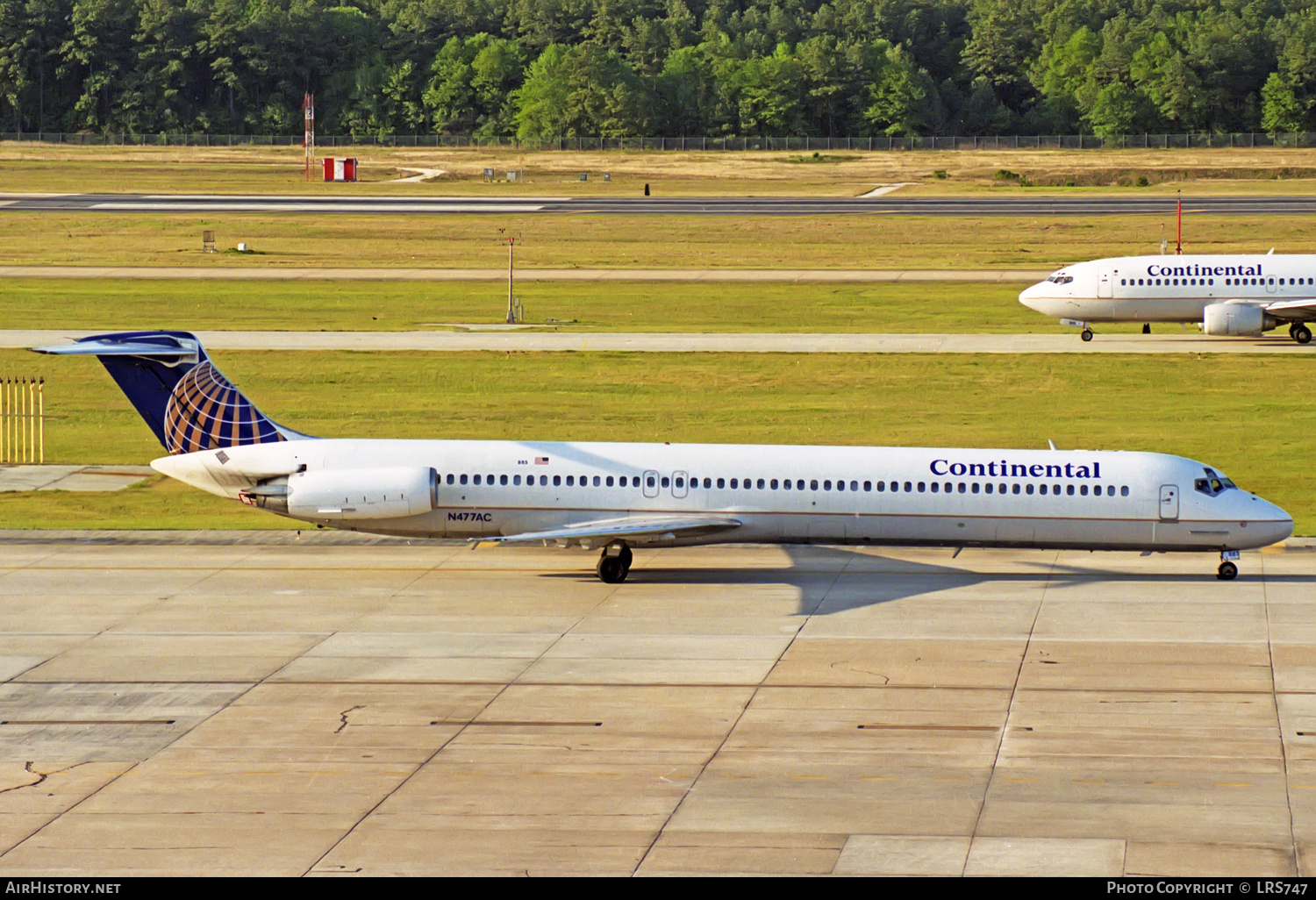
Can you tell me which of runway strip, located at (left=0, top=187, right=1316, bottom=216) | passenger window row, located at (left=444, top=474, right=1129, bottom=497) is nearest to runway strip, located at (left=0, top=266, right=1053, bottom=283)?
runway strip, located at (left=0, top=187, right=1316, bottom=216)

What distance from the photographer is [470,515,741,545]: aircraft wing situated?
36.0 m

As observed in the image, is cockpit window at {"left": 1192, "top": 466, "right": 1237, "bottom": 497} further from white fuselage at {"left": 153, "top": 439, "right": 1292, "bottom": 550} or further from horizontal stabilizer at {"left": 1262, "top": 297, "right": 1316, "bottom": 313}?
horizontal stabilizer at {"left": 1262, "top": 297, "right": 1316, "bottom": 313}

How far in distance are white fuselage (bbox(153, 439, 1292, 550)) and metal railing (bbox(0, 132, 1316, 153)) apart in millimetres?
148722

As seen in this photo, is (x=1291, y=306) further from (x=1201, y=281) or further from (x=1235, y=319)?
(x=1201, y=281)

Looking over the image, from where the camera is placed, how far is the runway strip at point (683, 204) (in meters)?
122

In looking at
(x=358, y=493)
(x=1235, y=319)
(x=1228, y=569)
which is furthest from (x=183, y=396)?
(x=1235, y=319)

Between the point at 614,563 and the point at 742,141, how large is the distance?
15412cm

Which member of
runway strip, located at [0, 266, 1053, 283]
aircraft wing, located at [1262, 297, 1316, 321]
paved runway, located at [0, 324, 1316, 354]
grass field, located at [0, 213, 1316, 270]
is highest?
grass field, located at [0, 213, 1316, 270]

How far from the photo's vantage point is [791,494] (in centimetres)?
3684

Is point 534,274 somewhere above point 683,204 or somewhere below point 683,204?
below

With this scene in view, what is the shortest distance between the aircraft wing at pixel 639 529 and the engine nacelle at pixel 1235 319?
4304 centimetres

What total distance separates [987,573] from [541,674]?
42.6 ft

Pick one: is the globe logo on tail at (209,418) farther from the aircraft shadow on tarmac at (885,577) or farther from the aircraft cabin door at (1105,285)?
the aircraft cabin door at (1105,285)

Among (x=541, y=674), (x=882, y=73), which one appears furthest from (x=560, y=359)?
(x=882, y=73)
